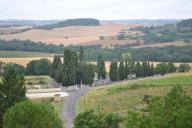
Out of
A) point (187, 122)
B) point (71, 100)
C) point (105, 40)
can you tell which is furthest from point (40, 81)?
point (105, 40)

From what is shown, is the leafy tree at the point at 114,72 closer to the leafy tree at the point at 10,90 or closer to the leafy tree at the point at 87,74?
the leafy tree at the point at 87,74

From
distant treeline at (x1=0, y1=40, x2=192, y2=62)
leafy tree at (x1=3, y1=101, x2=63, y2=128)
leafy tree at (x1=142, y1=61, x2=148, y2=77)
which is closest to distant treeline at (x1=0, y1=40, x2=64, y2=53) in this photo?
distant treeline at (x1=0, y1=40, x2=192, y2=62)

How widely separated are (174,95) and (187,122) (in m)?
16.5

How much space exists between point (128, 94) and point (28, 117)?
114 ft

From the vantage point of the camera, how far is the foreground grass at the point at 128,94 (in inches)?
2475

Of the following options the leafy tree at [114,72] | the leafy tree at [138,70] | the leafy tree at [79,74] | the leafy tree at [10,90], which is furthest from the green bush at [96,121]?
the leafy tree at [138,70]

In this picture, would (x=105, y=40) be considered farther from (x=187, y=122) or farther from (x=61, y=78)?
→ (x=187, y=122)

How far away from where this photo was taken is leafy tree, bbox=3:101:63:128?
3769 cm

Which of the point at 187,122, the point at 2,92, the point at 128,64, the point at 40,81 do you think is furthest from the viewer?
the point at 128,64

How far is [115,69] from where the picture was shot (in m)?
94.2

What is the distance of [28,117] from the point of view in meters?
37.7

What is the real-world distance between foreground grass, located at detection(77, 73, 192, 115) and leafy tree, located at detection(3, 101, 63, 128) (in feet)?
67.2

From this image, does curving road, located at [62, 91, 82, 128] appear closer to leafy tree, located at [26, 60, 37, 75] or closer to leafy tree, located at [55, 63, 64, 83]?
leafy tree, located at [55, 63, 64, 83]

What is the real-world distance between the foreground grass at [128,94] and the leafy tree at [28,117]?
20.5m
